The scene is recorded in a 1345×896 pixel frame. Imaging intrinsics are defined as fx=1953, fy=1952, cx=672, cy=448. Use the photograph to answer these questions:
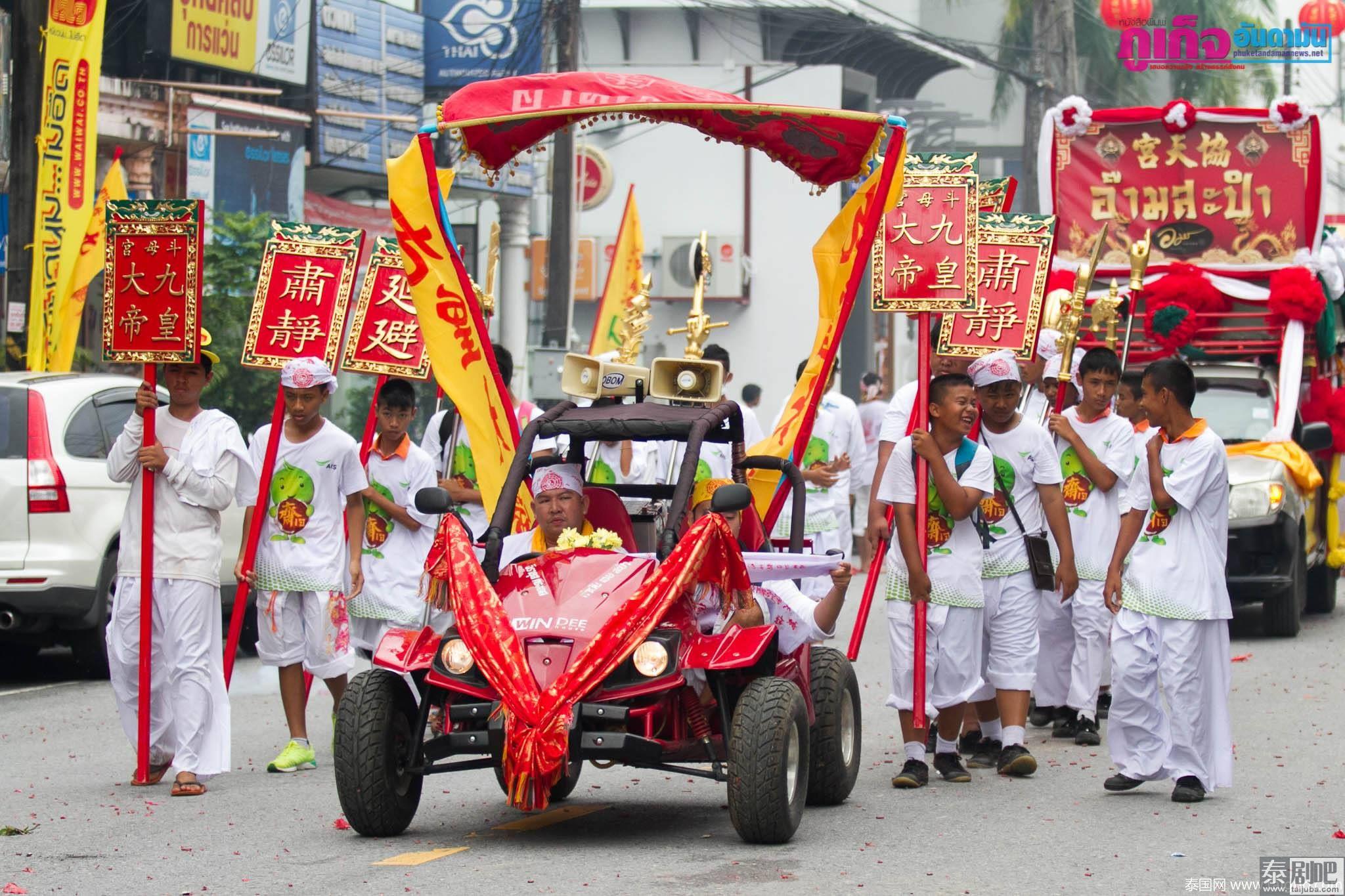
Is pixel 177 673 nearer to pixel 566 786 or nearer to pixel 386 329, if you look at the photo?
pixel 566 786

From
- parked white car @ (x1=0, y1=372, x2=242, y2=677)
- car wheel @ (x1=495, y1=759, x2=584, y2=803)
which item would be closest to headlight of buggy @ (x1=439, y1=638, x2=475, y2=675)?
car wheel @ (x1=495, y1=759, x2=584, y2=803)

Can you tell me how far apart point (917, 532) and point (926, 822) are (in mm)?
1475

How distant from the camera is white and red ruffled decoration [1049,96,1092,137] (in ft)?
53.0

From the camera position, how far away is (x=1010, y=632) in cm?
895

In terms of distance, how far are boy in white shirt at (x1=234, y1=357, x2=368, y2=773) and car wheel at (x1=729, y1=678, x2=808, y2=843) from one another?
3.18m

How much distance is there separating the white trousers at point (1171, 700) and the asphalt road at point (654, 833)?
0.16 metres

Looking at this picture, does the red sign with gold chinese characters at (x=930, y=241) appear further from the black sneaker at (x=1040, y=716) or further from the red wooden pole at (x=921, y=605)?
the black sneaker at (x=1040, y=716)

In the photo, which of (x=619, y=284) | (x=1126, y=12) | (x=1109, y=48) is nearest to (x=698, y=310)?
(x=619, y=284)

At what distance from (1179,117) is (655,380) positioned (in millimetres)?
9230

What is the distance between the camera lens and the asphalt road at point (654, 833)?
6438 millimetres

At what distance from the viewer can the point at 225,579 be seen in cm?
1340

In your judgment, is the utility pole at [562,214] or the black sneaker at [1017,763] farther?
the utility pole at [562,214]

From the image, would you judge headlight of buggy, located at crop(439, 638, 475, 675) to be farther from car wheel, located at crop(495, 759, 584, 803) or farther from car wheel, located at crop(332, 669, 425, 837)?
→ car wheel, located at crop(495, 759, 584, 803)

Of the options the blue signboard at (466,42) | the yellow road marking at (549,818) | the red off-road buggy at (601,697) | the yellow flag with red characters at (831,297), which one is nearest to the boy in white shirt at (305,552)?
the yellow road marking at (549,818)
